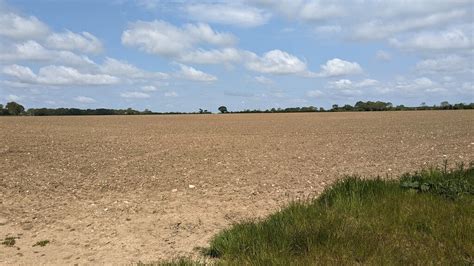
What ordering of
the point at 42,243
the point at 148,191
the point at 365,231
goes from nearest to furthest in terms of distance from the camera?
the point at 365,231 < the point at 42,243 < the point at 148,191

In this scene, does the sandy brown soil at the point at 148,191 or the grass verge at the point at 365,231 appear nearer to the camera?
the grass verge at the point at 365,231

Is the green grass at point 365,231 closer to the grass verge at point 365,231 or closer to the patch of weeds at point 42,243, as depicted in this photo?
the grass verge at point 365,231

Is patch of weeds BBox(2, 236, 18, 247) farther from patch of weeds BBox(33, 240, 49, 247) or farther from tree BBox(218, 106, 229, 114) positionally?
tree BBox(218, 106, 229, 114)

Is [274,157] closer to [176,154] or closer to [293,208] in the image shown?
[176,154]

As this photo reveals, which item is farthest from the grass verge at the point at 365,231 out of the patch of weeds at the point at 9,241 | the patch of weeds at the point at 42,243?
the patch of weeds at the point at 9,241

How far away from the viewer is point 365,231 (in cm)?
595

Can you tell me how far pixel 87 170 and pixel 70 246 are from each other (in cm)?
820

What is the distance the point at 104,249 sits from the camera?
7410 mm

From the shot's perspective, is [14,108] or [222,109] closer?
[14,108]

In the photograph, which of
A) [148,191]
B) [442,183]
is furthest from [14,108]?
[442,183]

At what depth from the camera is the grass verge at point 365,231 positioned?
17.1 feet

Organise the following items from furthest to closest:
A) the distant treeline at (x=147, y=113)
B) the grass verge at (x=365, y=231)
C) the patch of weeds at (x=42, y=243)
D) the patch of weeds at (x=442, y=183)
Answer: the distant treeline at (x=147, y=113)
the patch of weeds at (x=42, y=243)
the patch of weeds at (x=442, y=183)
the grass verge at (x=365, y=231)

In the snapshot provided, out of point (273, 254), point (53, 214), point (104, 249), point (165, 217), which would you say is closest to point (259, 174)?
point (165, 217)

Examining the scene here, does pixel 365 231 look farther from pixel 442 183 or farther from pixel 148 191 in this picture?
pixel 148 191
